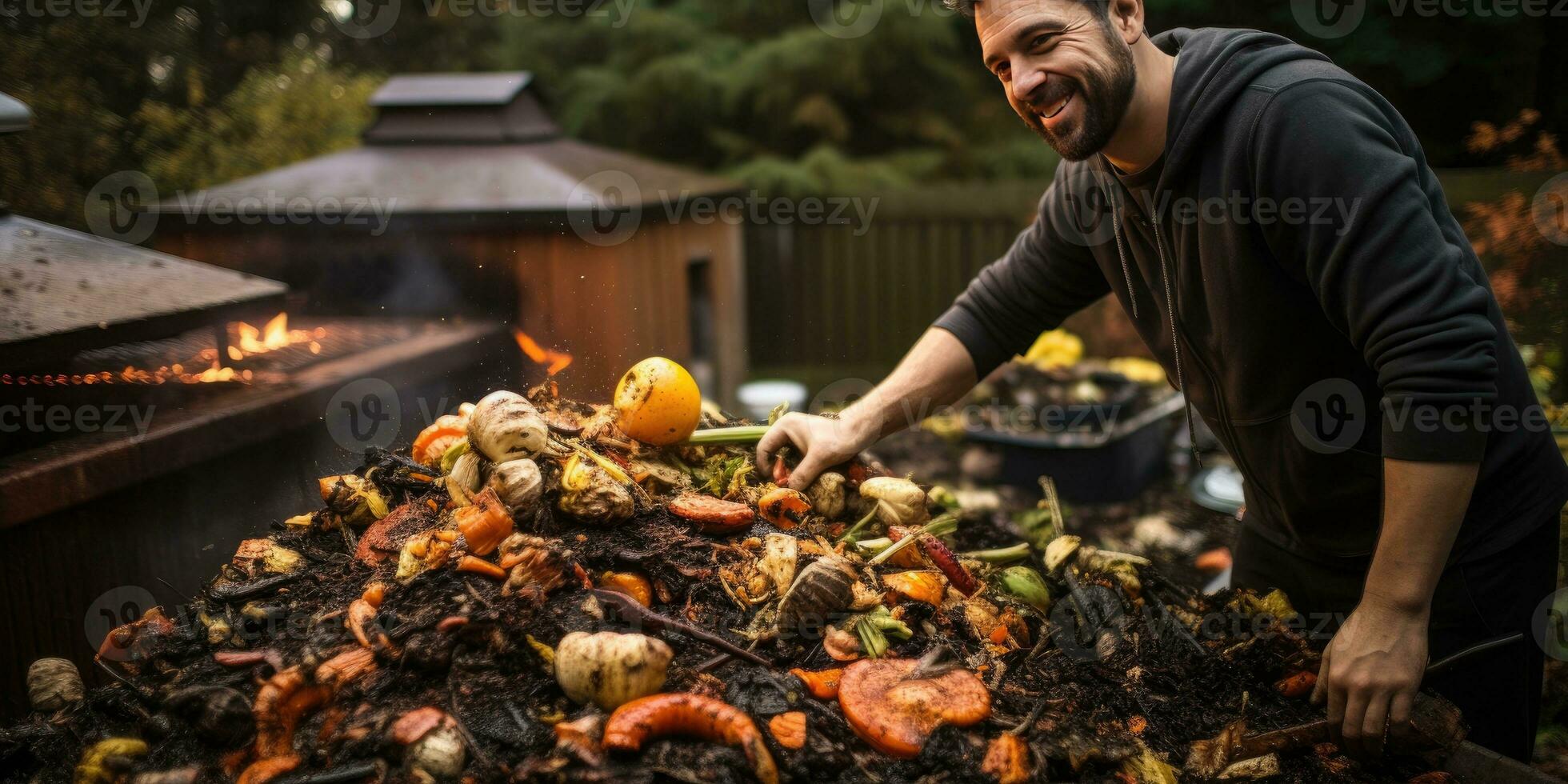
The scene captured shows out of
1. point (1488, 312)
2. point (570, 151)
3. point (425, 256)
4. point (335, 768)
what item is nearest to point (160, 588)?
point (335, 768)

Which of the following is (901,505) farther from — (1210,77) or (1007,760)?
(1210,77)

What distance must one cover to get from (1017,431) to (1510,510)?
3.90m

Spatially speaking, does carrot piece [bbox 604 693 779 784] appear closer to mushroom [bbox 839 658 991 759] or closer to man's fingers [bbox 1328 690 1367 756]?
mushroom [bbox 839 658 991 759]

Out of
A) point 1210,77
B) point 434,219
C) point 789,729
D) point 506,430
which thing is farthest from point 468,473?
point 434,219

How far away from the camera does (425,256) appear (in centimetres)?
511

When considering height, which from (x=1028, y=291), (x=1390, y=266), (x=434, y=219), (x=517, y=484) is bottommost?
(x=517, y=484)

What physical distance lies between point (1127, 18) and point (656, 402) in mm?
1342

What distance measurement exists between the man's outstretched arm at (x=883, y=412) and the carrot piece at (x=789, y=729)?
2.54 ft

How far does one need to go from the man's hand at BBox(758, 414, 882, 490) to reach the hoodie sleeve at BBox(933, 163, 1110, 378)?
450 millimetres

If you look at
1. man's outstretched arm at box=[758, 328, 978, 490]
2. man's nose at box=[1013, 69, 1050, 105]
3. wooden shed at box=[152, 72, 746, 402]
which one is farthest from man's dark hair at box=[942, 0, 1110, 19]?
wooden shed at box=[152, 72, 746, 402]

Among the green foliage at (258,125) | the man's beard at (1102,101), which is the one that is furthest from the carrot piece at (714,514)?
the green foliage at (258,125)

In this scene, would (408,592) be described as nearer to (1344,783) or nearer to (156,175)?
(1344,783)

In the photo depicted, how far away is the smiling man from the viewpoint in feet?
5.07

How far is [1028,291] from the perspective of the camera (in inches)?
99.0
